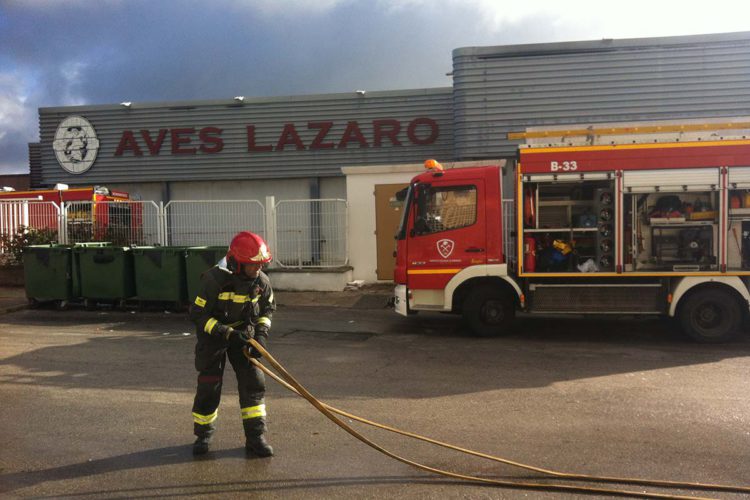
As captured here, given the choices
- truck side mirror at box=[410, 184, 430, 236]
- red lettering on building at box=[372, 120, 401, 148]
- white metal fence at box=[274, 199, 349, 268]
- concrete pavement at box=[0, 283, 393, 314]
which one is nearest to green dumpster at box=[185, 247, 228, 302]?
concrete pavement at box=[0, 283, 393, 314]

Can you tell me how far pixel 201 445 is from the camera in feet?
14.8

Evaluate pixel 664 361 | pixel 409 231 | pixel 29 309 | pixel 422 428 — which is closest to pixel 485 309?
pixel 409 231

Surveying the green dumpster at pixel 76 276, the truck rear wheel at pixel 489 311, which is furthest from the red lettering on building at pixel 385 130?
the truck rear wheel at pixel 489 311

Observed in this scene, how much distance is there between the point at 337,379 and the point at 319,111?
12848 millimetres

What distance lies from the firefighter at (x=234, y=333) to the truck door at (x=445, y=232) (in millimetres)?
4843

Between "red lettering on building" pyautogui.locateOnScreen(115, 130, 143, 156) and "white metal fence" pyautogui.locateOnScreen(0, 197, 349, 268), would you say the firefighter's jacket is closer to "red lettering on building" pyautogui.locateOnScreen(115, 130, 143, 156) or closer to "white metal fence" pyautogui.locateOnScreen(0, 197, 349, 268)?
"white metal fence" pyautogui.locateOnScreen(0, 197, 349, 268)

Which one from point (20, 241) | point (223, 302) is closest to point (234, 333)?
point (223, 302)

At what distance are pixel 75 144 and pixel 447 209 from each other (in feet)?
50.9

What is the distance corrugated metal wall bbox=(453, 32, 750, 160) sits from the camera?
48.1 ft

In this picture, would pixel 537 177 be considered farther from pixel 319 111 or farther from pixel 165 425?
pixel 319 111

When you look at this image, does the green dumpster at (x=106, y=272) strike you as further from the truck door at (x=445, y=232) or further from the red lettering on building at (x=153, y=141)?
the red lettering on building at (x=153, y=141)

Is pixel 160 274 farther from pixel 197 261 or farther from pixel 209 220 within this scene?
pixel 209 220

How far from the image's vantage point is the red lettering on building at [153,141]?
62.7ft

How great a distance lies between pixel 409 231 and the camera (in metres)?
9.30
